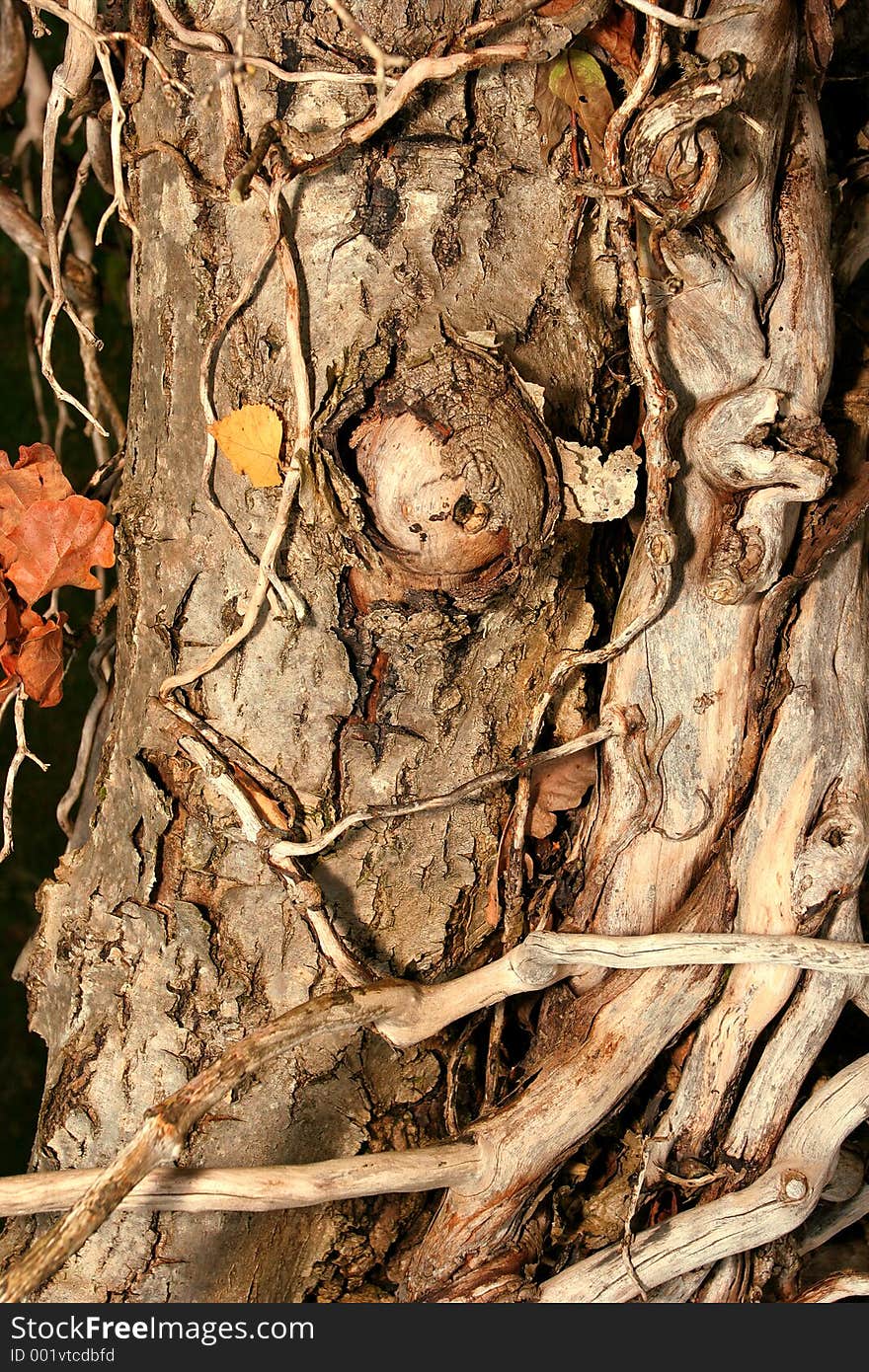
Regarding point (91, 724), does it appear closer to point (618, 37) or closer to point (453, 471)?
point (453, 471)

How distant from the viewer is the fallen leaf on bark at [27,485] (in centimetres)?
91

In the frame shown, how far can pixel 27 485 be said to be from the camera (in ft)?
3.01

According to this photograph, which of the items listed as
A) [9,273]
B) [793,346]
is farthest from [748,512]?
[9,273]

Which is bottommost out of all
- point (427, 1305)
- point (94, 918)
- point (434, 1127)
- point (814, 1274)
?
point (814, 1274)

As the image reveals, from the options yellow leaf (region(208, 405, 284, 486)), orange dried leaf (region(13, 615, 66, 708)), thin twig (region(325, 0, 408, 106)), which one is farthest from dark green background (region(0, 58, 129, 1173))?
thin twig (region(325, 0, 408, 106))

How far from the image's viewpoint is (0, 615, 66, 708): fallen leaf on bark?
3.06ft

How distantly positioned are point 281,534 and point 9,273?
1403 millimetres

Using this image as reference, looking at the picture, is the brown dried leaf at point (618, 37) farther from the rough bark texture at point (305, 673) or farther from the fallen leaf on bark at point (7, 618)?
the fallen leaf on bark at point (7, 618)

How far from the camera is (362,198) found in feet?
2.54

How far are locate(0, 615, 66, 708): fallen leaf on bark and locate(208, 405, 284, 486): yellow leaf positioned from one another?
9.4 inches

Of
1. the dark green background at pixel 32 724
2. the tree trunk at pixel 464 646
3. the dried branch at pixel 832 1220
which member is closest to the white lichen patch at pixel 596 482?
the tree trunk at pixel 464 646

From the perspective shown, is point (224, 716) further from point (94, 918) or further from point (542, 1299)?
point (542, 1299)

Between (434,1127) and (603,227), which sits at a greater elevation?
(603,227)

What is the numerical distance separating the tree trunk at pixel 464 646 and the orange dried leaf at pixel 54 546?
6cm
